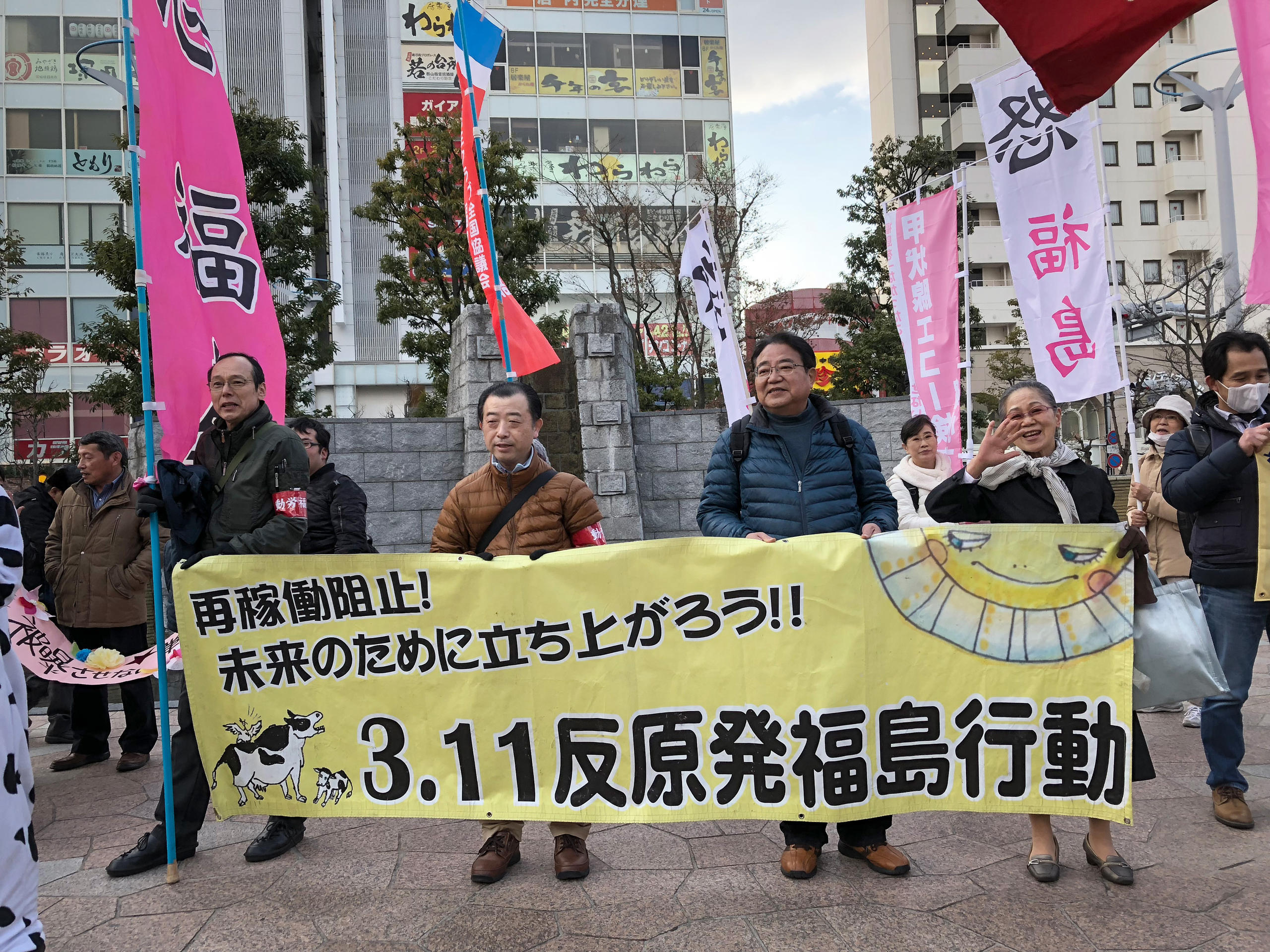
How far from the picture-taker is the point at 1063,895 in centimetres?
325

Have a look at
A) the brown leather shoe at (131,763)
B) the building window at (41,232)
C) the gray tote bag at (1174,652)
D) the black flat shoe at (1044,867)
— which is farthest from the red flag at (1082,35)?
the building window at (41,232)

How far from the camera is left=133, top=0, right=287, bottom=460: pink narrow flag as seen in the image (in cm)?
387

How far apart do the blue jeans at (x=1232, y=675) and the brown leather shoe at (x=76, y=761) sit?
237 inches

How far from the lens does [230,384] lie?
3855mm

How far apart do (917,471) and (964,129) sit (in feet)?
122

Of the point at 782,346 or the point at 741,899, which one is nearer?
the point at 741,899

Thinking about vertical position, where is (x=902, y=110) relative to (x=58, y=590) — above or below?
above

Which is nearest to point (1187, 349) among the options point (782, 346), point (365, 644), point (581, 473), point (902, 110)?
point (581, 473)

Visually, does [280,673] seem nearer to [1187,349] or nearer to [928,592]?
[928,592]

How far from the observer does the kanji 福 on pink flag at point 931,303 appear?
30.4 ft

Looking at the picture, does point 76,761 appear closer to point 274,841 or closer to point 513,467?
point 274,841

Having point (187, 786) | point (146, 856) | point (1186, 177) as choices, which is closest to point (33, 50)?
point (187, 786)

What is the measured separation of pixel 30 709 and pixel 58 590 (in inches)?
81.2

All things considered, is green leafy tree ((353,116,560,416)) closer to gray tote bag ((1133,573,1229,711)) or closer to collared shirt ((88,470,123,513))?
collared shirt ((88,470,123,513))
